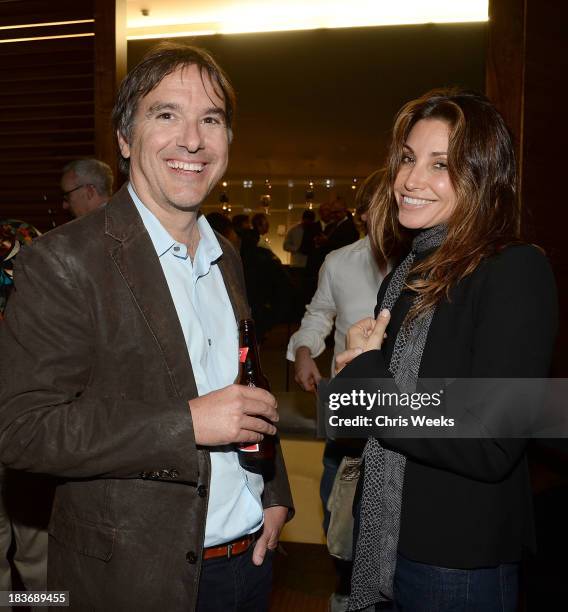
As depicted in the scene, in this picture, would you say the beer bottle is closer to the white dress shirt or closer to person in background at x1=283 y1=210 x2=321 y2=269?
the white dress shirt

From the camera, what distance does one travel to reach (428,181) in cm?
162

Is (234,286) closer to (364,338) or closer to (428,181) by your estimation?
(364,338)

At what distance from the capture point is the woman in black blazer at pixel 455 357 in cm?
139

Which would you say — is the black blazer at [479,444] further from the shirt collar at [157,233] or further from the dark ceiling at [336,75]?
the dark ceiling at [336,75]

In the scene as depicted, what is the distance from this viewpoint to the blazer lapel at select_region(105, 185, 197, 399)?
4.72 feet

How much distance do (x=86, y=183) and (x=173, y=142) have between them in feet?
7.77

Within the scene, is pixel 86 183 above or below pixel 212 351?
above

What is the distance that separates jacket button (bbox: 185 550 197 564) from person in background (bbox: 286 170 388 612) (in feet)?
6.14

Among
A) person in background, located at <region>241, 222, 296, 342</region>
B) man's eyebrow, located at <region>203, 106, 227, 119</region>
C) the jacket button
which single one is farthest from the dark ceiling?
the jacket button

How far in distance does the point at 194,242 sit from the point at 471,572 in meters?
1.09

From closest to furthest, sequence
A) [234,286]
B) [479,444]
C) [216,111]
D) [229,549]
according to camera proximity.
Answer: [479,444]
[229,549]
[216,111]
[234,286]

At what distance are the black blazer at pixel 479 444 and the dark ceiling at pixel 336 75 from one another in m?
3.15

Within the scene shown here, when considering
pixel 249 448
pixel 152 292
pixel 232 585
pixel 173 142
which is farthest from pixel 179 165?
pixel 232 585

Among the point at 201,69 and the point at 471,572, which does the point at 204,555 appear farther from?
the point at 201,69
